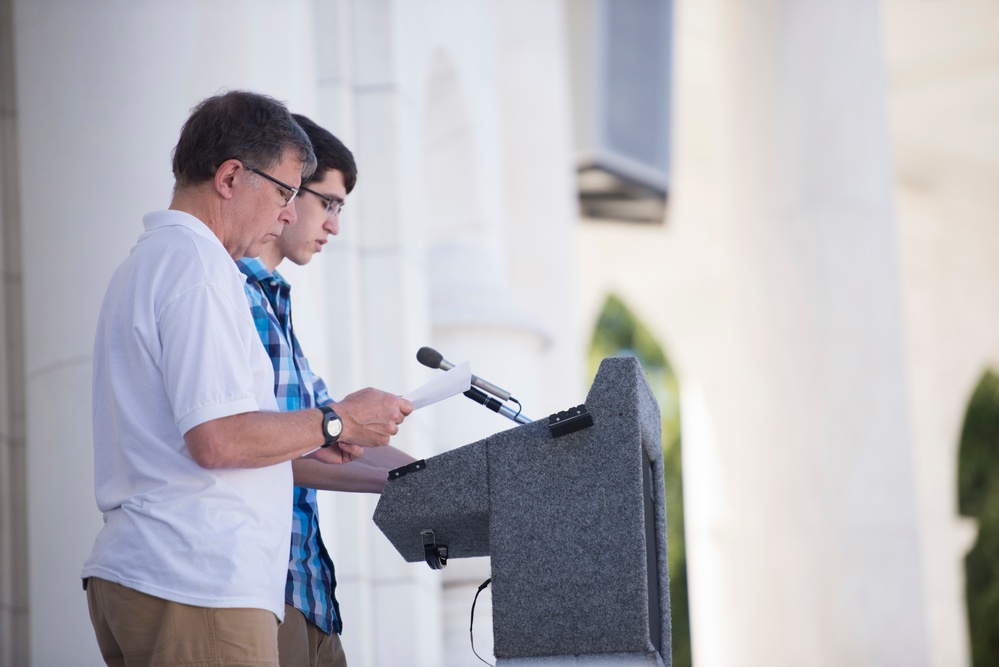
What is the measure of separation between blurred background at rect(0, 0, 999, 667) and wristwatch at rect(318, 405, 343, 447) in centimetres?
64

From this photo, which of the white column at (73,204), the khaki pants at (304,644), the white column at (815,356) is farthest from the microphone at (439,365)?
the white column at (815,356)

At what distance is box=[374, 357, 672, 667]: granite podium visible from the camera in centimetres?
258

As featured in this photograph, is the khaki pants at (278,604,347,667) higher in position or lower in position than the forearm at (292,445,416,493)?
lower

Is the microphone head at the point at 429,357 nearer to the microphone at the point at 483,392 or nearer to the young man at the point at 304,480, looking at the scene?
the microphone at the point at 483,392

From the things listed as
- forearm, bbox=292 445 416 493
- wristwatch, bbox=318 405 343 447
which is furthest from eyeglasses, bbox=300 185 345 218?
wristwatch, bbox=318 405 343 447

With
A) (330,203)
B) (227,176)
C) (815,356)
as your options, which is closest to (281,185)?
(227,176)

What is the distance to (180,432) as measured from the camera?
2438 mm

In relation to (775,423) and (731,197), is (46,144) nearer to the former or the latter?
(775,423)

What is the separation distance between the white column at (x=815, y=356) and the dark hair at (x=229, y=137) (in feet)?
29.2

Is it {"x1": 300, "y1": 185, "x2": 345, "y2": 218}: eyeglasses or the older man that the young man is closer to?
{"x1": 300, "y1": 185, "x2": 345, "y2": 218}: eyeglasses

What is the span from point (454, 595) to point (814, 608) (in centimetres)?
457

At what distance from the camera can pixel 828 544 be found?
10812 mm

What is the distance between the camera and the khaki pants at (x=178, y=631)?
2393 millimetres

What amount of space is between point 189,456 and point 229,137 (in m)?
0.65
